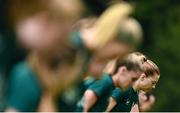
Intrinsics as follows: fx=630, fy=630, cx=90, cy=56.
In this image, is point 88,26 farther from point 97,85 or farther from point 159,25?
point 159,25

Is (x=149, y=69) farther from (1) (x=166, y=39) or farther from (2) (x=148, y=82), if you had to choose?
(1) (x=166, y=39)

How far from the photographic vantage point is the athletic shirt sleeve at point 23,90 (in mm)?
628

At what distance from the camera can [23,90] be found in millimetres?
629

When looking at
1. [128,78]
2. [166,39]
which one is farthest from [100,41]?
[166,39]

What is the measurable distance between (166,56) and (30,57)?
7.79 feet

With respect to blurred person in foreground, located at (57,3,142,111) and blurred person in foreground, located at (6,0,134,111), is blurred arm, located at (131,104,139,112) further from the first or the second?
blurred person in foreground, located at (6,0,134,111)

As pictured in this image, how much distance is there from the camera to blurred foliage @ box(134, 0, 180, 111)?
8.44ft

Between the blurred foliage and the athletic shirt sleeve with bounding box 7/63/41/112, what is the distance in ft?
5.78

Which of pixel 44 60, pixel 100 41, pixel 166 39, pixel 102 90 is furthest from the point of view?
pixel 166 39

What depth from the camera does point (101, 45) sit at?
766 millimetres

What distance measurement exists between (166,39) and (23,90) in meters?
2.59

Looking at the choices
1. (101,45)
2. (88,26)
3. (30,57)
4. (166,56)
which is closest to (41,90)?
(30,57)

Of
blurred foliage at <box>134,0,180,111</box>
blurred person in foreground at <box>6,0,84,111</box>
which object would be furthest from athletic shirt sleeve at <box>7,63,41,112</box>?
blurred foliage at <box>134,0,180,111</box>

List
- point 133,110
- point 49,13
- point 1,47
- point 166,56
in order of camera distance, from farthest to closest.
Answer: point 166,56
point 133,110
point 1,47
point 49,13
